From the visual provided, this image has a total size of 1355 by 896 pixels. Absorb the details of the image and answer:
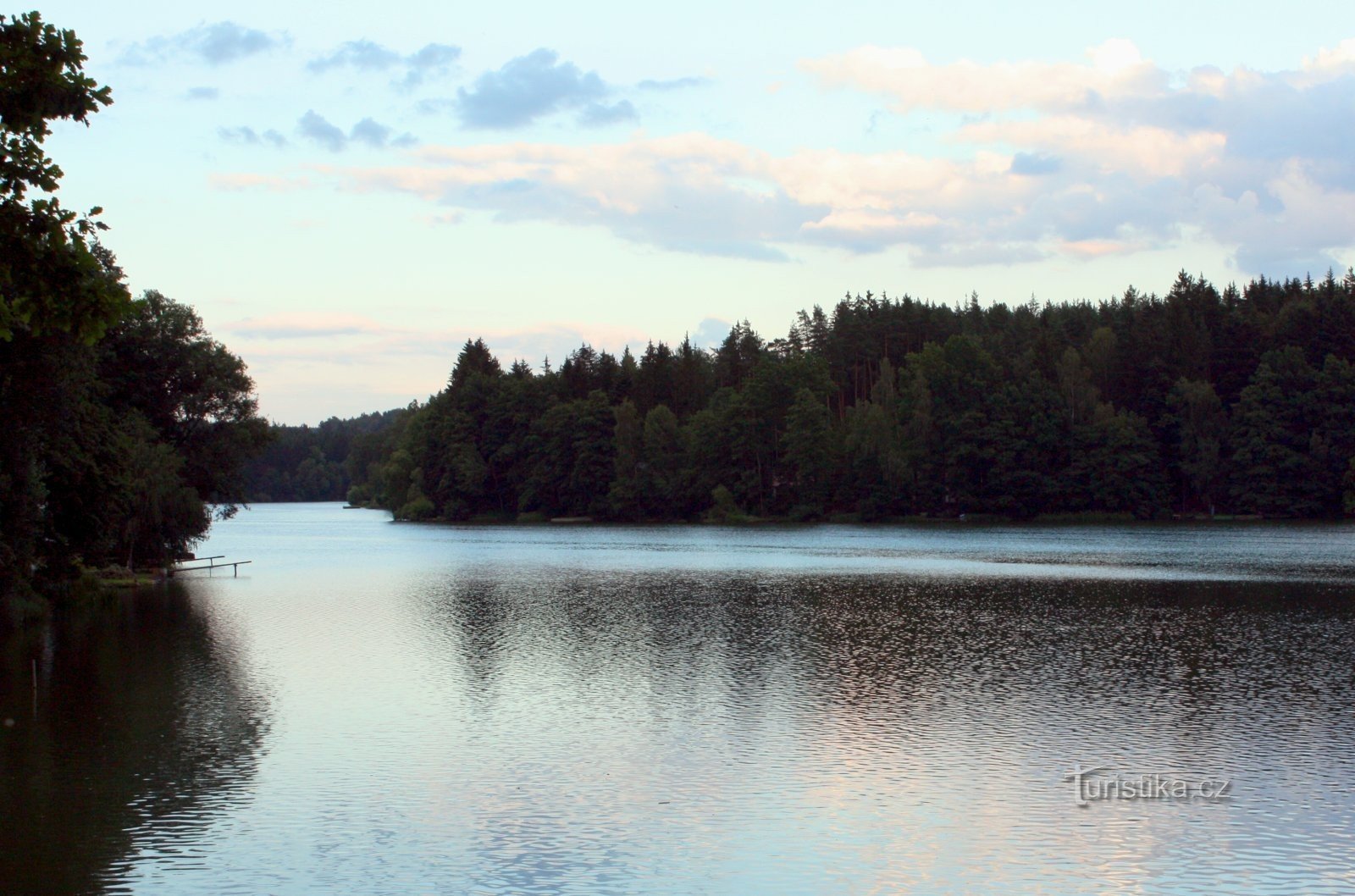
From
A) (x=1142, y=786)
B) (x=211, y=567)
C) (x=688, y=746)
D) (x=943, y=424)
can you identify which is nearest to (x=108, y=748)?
(x=688, y=746)

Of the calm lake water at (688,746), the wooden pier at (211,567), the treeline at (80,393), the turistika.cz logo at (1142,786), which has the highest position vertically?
the treeline at (80,393)

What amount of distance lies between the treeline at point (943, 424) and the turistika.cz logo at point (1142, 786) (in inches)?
3742

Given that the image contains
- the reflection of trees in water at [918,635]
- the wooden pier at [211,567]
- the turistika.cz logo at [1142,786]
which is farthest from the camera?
the wooden pier at [211,567]

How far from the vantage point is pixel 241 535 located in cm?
11481

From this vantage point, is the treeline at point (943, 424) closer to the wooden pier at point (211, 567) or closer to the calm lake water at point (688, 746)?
the wooden pier at point (211, 567)

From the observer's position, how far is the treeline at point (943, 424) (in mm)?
117375

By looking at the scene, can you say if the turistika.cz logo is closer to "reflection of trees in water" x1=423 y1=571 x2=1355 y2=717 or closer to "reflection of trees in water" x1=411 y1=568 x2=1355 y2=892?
"reflection of trees in water" x1=411 y1=568 x2=1355 y2=892

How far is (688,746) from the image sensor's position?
2136cm

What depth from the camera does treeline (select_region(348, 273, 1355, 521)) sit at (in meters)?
117

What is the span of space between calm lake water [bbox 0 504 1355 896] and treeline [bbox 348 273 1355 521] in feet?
250

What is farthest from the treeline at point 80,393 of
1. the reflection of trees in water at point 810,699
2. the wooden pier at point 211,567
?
the reflection of trees in water at point 810,699

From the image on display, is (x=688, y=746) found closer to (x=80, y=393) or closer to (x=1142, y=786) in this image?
(x=1142, y=786)

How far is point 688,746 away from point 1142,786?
280 inches

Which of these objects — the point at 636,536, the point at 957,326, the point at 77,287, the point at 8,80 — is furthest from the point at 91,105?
the point at 957,326
